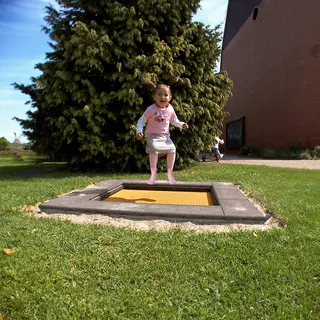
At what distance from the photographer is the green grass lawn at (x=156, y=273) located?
6.48 feet

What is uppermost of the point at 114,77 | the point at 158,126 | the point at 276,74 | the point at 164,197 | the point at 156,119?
the point at 276,74

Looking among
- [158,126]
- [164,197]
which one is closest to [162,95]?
[158,126]

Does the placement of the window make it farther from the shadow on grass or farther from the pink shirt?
the pink shirt

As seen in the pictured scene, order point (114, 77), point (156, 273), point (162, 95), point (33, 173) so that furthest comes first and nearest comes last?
1. point (33, 173)
2. point (114, 77)
3. point (162, 95)
4. point (156, 273)

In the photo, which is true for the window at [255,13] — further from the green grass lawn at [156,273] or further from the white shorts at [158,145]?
the green grass lawn at [156,273]

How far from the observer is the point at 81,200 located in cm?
448

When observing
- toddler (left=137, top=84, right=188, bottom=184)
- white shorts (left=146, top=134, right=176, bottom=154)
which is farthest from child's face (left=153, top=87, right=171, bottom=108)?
white shorts (left=146, top=134, right=176, bottom=154)

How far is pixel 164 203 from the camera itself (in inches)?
181

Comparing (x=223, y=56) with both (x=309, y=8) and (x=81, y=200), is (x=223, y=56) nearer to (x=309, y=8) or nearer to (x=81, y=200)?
(x=309, y=8)

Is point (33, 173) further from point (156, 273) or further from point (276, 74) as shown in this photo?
point (276, 74)

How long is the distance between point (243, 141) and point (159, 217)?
849 inches

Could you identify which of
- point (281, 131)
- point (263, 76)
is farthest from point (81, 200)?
point (263, 76)

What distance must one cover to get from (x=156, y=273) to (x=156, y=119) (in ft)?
10.5

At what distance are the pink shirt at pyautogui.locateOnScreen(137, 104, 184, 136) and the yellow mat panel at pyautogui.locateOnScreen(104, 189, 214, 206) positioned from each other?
1.13 metres
